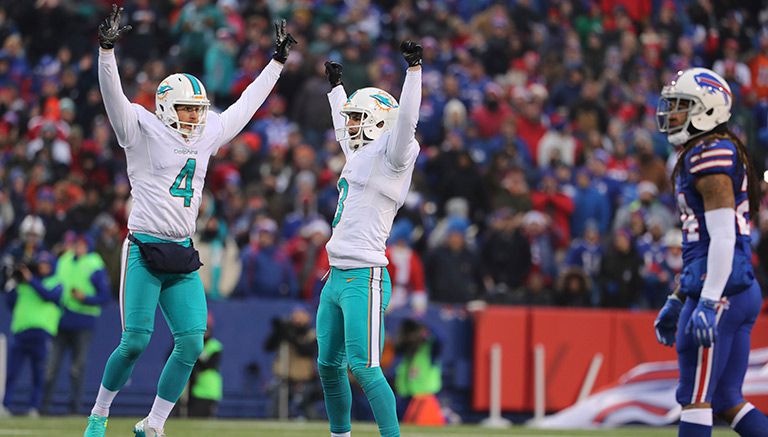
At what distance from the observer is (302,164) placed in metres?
15.9

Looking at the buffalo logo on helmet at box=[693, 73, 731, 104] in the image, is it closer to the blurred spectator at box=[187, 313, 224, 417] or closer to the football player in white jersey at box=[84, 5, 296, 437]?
the football player in white jersey at box=[84, 5, 296, 437]

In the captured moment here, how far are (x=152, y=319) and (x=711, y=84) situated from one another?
11.3 feet

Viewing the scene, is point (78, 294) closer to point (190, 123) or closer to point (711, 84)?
point (190, 123)

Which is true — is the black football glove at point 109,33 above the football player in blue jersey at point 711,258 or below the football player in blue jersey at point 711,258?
above

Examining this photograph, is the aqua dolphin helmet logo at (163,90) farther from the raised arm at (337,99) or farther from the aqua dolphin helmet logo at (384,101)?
the aqua dolphin helmet logo at (384,101)

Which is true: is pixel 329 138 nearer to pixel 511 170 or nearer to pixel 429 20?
pixel 511 170

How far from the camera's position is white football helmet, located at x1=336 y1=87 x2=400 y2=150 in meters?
8.12

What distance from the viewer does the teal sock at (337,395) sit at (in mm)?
7906

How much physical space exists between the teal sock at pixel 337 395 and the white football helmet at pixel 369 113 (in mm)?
1314

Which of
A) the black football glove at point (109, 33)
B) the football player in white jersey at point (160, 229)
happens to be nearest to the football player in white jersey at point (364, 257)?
the football player in white jersey at point (160, 229)

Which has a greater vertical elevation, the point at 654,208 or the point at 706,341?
the point at 654,208

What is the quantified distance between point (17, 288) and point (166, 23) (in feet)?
18.6

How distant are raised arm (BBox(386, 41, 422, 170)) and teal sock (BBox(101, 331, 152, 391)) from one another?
183 centimetres

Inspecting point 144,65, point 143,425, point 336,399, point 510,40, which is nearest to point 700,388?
point 336,399
